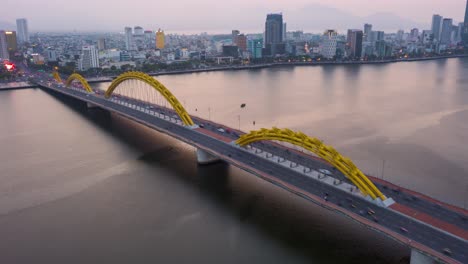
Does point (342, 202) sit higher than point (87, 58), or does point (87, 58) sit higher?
point (87, 58)

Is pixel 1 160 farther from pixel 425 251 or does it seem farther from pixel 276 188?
pixel 425 251

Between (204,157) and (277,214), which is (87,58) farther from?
(277,214)

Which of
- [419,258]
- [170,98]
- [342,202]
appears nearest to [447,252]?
[419,258]

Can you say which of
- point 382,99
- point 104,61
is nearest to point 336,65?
point 382,99

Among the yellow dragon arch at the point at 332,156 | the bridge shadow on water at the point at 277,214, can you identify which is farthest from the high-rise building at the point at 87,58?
the yellow dragon arch at the point at 332,156

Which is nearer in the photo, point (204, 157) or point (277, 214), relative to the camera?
point (277, 214)

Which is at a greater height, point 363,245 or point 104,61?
point 104,61
